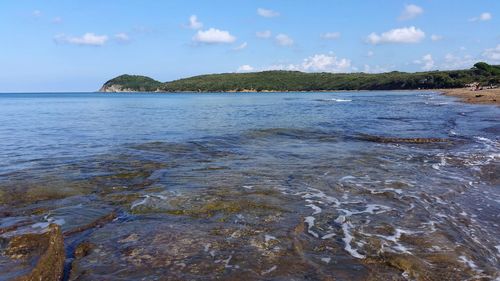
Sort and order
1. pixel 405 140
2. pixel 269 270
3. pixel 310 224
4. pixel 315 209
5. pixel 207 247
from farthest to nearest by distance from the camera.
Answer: pixel 405 140, pixel 315 209, pixel 310 224, pixel 207 247, pixel 269 270

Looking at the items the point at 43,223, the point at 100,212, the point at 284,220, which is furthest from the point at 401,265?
the point at 43,223

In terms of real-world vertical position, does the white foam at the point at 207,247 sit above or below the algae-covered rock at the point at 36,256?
below

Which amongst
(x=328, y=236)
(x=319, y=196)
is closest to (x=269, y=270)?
(x=328, y=236)

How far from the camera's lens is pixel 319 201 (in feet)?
28.7

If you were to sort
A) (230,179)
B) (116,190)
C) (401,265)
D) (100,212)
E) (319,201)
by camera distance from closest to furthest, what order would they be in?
1. (401,265)
2. (100,212)
3. (319,201)
4. (116,190)
5. (230,179)

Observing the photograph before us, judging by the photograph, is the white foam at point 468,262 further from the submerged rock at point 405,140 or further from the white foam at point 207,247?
the submerged rock at point 405,140

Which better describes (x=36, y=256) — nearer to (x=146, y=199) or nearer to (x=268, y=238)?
(x=146, y=199)

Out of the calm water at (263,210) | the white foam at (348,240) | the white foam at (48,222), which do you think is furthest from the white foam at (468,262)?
the white foam at (48,222)

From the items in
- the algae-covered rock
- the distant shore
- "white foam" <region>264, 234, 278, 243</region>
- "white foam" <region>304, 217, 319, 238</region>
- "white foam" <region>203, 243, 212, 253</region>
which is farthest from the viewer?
the distant shore

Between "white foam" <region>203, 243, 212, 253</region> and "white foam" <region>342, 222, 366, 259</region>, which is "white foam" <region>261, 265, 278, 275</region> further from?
"white foam" <region>342, 222, 366, 259</region>

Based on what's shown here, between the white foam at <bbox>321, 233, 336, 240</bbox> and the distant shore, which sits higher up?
the white foam at <bbox>321, 233, 336, 240</bbox>

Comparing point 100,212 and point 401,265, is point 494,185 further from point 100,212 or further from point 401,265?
point 100,212

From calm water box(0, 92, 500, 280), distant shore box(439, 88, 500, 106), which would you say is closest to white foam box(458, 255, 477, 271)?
calm water box(0, 92, 500, 280)

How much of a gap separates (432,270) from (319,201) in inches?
139
